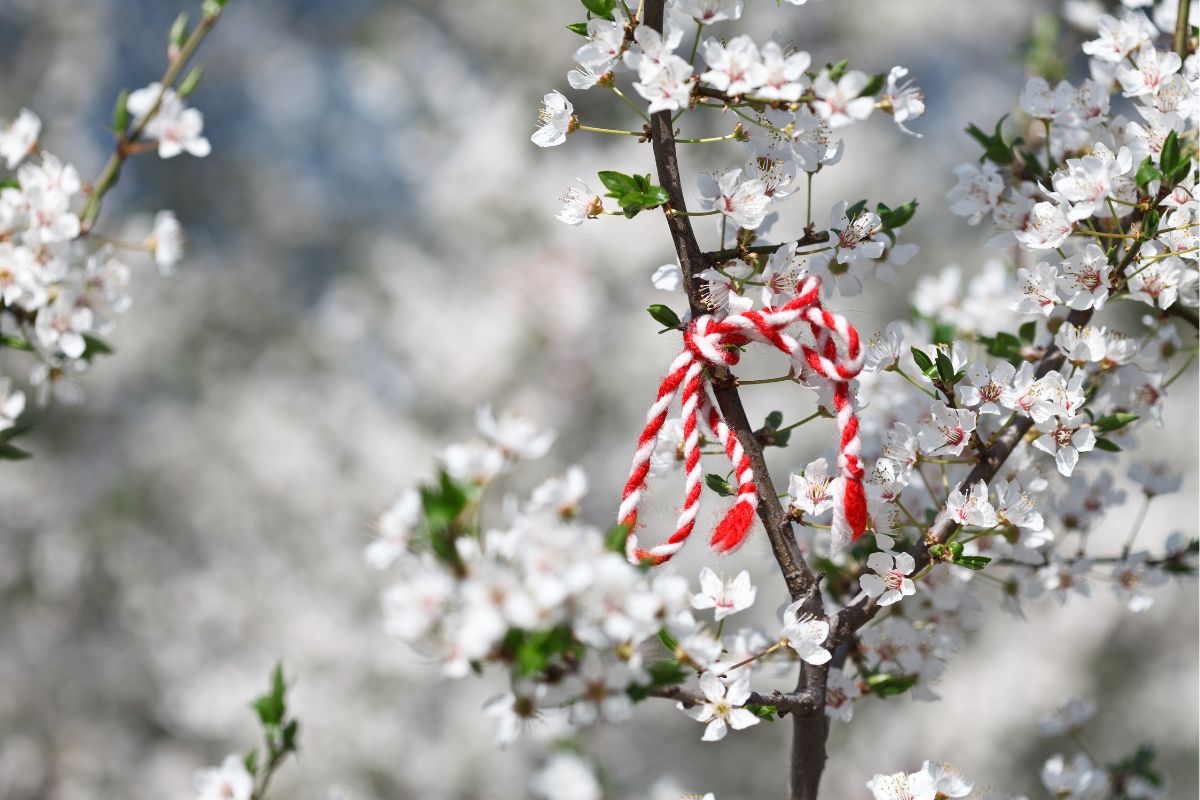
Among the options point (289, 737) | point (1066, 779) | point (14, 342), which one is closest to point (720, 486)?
point (289, 737)

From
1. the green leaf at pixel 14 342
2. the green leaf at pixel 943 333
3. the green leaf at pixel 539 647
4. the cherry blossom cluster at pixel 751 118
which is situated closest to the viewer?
the green leaf at pixel 539 647

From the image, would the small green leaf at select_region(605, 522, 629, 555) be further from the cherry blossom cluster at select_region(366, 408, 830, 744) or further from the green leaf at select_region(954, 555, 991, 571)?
the green leaf at select_region(954, 555, 991, 571)

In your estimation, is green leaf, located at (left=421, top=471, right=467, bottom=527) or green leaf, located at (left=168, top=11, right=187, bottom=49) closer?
green leaf, located at (left=421, top=471, right=467, bottom=527)

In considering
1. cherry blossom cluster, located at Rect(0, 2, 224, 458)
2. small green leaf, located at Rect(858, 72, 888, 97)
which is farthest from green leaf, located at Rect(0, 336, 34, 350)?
small green leaf, located at Rect(858, 72, 888, 97)

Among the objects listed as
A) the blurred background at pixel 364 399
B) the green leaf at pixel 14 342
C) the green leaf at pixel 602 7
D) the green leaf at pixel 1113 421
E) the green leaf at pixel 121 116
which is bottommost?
the green leaf at pixel 1113 421

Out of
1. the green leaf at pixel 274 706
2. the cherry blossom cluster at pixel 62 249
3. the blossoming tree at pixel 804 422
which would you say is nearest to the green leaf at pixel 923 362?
the blossoming tree at pixel 804 422

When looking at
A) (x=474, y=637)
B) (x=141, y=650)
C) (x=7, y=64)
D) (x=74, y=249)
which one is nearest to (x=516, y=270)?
(x=141, y=650)

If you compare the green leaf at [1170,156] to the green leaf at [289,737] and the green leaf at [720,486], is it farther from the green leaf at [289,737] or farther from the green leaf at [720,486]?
the green leaf at [289,737]

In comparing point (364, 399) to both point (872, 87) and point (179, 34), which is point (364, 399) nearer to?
point (179, 34)
